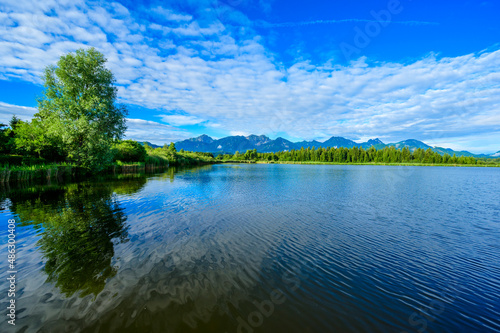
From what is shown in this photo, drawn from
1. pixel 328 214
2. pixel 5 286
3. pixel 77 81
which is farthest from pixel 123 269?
pixel 77 81

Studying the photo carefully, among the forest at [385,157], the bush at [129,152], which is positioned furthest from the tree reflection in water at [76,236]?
the forest at [385,157]

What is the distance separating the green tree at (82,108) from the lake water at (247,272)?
71.5 ft

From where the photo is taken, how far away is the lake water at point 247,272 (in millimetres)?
5219

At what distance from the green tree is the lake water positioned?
21.8 metres

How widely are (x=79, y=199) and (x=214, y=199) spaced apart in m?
12.2

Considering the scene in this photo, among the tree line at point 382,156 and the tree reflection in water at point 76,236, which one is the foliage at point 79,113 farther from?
the tree line at point 382,156

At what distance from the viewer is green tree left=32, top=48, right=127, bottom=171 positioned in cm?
3141

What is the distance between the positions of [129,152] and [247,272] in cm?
6515

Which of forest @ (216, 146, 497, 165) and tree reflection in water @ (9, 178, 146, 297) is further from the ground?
forest @ (216, 146, 497, 165)

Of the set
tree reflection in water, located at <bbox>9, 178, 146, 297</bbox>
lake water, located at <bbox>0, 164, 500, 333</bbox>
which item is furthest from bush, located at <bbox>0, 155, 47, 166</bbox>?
lake water, located at <bbox>0, 164, 500, 333</bbox>

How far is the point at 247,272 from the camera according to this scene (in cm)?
753

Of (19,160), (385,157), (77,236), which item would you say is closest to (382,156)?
(385,157)

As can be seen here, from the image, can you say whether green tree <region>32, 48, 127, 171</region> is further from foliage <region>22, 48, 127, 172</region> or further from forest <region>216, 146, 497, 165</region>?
forest <region>216, 146, 497, 165</region>

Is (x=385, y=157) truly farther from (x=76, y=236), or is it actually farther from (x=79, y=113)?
(x=76, y=236)
